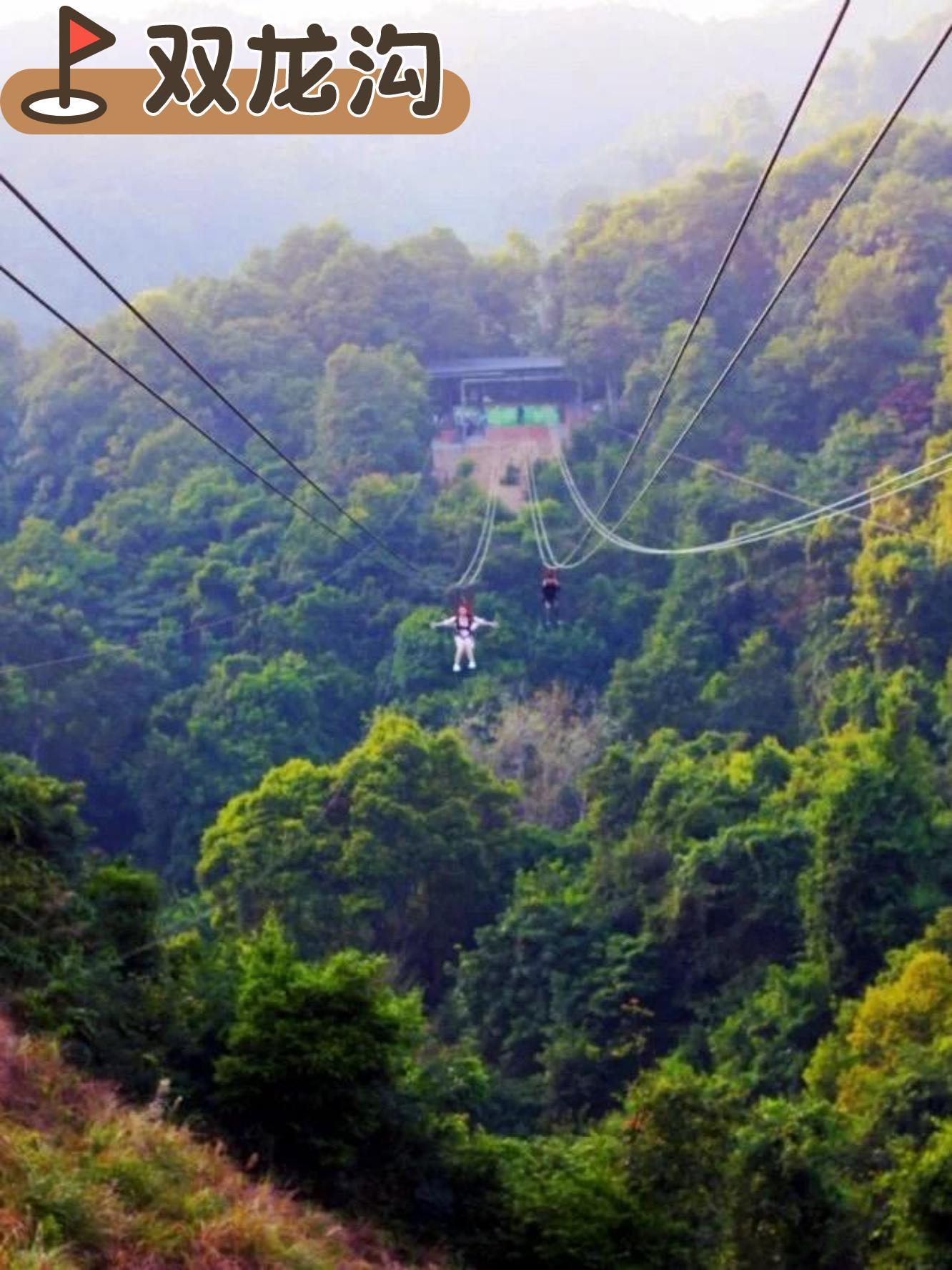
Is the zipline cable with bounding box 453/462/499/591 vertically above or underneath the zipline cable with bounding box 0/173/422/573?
above

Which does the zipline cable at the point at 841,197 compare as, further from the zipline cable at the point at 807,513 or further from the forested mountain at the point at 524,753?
the zipline cable at the point at 807,513

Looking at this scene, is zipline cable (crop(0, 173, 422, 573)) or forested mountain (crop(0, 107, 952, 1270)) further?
forested mountain (crop(0, 107, 952, 1270))

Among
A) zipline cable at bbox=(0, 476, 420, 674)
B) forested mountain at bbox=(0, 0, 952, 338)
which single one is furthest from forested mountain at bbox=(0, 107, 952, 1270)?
forested mountain at bbox=(0, 0, 952, 338)

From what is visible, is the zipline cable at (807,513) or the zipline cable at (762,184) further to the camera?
the zipline cable at (807,513)

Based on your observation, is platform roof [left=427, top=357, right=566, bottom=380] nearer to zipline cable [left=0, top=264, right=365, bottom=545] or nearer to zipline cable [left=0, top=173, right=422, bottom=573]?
zipline cable [left=0, top=264, right=365, bottom=545]

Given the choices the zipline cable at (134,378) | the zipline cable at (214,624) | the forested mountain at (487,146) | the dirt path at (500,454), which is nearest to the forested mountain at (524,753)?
the zipline cable at (214,624)

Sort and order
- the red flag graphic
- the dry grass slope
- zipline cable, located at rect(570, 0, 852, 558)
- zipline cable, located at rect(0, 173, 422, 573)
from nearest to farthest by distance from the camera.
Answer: zipline cable, located at rect(570, 0, 852, 558)
the dry grass slope
zipline cable, located at rect(0, 173, 422, 573)
the red flag graphic
